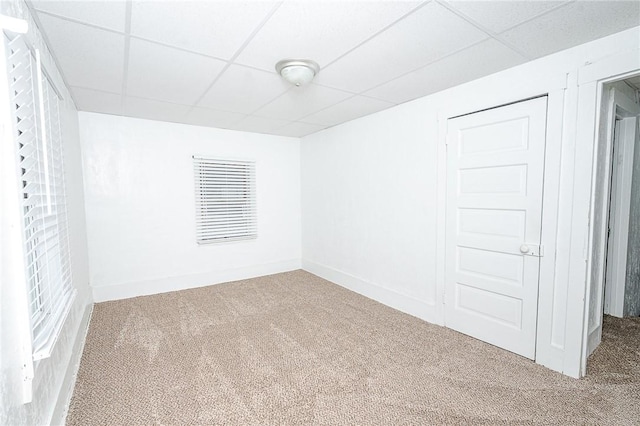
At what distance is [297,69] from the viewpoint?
2293mm

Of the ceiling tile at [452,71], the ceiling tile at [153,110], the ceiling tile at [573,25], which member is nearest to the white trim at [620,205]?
the ceiling tile at [573,25]

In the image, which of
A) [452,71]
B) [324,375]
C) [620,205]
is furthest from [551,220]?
[324,375]

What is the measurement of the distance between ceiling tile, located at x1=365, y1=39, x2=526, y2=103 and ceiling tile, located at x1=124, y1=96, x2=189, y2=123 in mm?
2293

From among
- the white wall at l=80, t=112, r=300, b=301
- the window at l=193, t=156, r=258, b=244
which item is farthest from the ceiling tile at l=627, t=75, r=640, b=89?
the window at l=193, t=156, r=258, b=244

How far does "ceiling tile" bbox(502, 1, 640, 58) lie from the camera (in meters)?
1.67

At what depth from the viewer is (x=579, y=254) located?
7.00 feet

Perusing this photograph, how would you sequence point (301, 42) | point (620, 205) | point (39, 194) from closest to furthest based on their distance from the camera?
point (39, 194)
point (301, 42)
point (620, 205)

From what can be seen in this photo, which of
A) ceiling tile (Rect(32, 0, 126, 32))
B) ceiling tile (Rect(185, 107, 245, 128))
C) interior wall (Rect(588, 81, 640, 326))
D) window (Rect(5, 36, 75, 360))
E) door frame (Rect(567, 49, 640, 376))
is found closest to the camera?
window (Rect(5, 36, 75, 360))

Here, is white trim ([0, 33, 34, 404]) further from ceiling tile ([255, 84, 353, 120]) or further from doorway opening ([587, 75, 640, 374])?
doorway opening ([587, 75, 640, 374])

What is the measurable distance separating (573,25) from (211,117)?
3671 millimetres

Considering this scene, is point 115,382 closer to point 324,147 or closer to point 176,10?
point 176,10

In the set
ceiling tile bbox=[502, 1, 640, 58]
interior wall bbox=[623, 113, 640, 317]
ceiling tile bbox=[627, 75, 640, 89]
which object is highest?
ceiling tile bbox=[502, 1, 640, 58]

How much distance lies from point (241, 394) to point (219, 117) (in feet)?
10.6

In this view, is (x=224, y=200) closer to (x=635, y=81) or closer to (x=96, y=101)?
(x=96, y=101)
